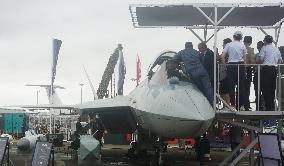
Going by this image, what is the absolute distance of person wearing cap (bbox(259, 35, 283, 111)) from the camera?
11688 millimetres

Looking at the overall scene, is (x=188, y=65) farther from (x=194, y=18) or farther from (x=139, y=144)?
(x=139, y=144)

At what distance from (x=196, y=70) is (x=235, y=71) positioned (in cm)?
124

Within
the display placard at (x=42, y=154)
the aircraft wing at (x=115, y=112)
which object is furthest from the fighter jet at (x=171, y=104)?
the display placard at (x=42, y=154)

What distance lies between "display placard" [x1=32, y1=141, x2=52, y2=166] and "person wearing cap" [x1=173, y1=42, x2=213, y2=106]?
3.95 metres

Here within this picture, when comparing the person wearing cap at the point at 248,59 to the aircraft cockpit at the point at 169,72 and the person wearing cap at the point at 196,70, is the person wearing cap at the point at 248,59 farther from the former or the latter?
the aircraft cockpit at the point at 169,72

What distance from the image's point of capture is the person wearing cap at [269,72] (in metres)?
11.7

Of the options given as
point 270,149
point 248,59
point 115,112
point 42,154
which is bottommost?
point 42,154

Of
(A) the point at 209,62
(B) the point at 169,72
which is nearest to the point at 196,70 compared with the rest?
(B) the point at 169,72

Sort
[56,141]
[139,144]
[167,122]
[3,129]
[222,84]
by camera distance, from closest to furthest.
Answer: [167,122]
[222,84]
[139,144]
[56,141]
[3,129]

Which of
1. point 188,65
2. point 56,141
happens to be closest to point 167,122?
point 188,65

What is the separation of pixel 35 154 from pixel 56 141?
1384cm

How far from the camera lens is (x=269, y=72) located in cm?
1180

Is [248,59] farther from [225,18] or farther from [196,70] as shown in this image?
[196,70]

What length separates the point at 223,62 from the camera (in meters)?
11.7
